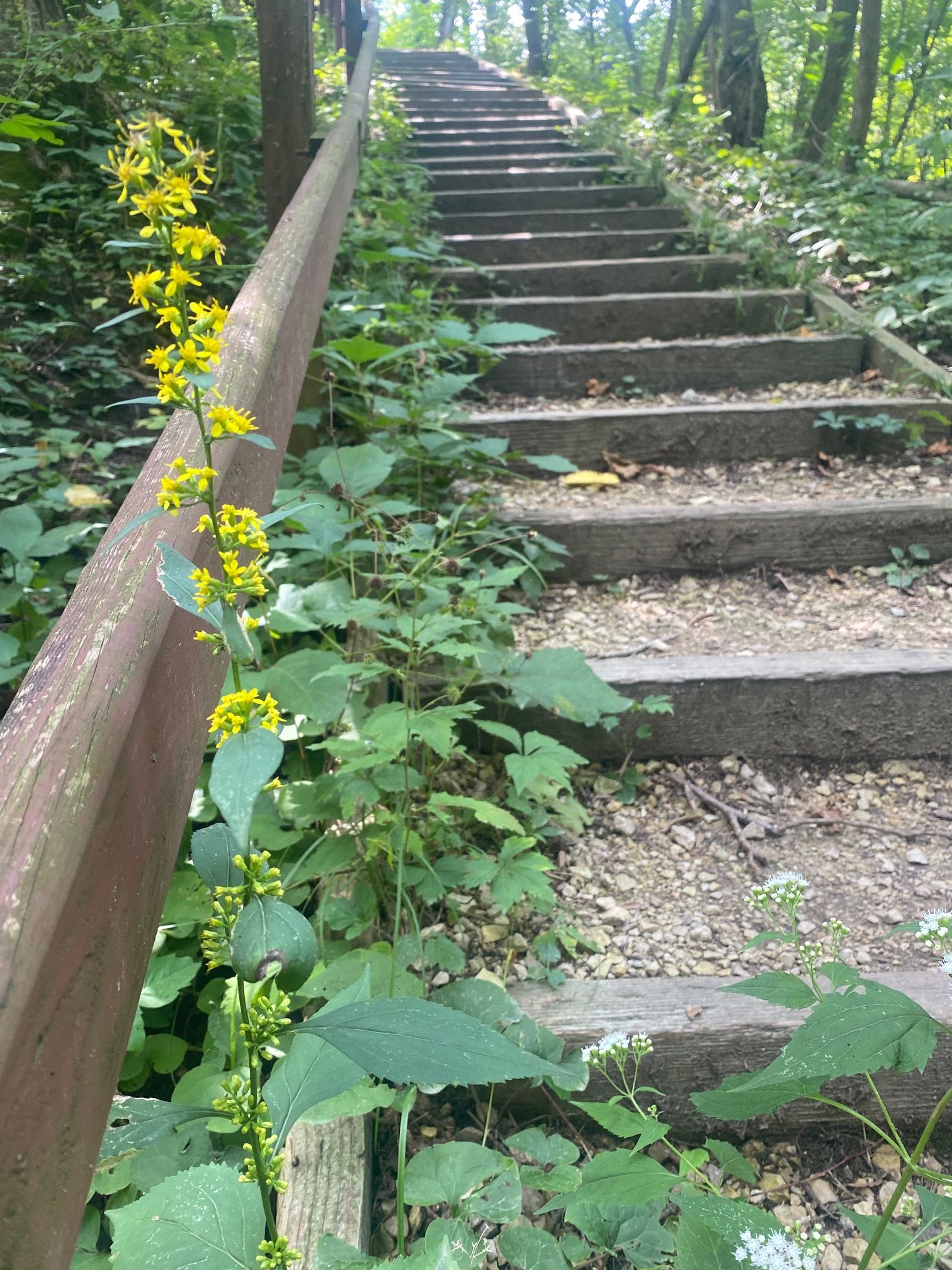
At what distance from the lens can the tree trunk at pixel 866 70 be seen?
592cm

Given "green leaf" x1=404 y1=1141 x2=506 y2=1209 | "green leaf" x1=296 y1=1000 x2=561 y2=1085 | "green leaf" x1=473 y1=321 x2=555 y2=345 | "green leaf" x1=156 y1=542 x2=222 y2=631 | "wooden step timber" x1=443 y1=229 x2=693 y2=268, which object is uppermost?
"wooden step timber" x1=443 y1=229 x2=693 y2=268

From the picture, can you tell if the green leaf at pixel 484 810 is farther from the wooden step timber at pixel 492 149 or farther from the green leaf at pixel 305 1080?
the wooden step timber at pixel 492 149

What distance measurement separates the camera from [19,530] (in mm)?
1652

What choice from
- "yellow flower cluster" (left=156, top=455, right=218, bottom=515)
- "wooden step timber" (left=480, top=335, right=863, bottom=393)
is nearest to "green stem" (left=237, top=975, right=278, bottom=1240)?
"yellow flower cluster" (left=156, top=455, right=218, bottom=515)

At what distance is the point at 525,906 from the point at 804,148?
684 centimetres

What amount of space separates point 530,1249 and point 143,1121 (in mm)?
510

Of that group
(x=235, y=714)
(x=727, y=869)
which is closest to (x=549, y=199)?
(x=727, y=869)

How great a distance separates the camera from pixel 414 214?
4.64 meters

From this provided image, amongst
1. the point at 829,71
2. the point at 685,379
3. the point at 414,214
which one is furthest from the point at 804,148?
the point at 685,379

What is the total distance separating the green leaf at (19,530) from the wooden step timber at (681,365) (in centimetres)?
208

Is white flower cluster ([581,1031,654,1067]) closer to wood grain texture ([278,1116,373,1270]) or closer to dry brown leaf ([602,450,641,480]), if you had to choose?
wood grain texture ([278,1116,373,1270])

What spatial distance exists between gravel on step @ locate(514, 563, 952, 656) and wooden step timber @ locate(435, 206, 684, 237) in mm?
3293

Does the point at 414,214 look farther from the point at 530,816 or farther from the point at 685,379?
the point at 530,816

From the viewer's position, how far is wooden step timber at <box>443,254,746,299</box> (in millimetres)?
4160
